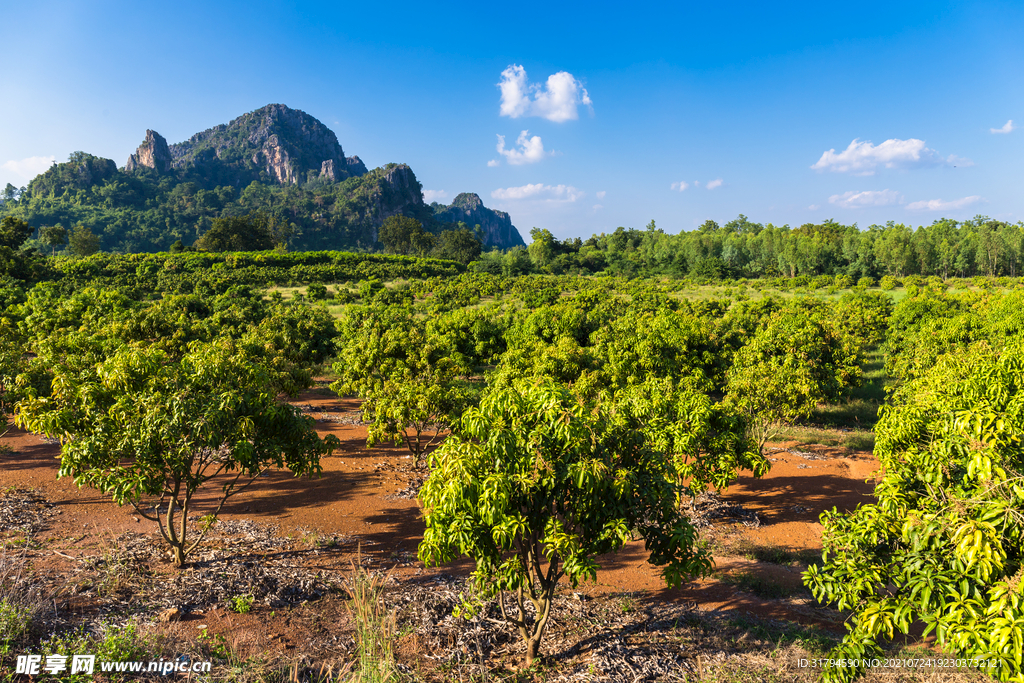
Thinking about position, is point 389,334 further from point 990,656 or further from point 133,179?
point 133,179

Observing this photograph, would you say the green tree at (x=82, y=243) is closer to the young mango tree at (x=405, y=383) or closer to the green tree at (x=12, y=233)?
the green tree at (x=12, y=233)

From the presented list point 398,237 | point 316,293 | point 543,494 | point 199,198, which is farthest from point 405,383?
point 199,198

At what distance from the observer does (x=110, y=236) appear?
4003 inches

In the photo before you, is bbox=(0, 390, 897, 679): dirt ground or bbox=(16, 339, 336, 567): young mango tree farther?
bbox=(0, 390, 897, 679): dirt ground

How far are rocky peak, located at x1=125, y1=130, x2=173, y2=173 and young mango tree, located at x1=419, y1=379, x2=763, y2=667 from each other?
206 meters

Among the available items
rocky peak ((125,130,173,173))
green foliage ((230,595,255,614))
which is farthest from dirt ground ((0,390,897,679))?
rocky peak ((125,130,173,173))

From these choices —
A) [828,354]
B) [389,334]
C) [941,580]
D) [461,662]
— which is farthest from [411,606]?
[828,354]

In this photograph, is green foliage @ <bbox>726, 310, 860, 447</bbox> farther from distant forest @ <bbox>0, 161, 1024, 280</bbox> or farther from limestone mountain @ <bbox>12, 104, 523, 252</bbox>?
limestone mountain @ <bbox>12, 104, 523, 252</bbox>

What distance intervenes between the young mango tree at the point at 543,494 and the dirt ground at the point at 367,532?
3.42 metres

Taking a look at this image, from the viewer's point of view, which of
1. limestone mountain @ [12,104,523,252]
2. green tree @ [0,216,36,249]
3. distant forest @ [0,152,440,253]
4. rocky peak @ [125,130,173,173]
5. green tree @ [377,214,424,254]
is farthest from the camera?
rocky peak @ [125,130,173,173]

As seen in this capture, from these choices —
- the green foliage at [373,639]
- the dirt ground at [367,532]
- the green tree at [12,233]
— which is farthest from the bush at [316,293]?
the green foliage at [373,639]

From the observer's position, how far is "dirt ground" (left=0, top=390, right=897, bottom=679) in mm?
9281

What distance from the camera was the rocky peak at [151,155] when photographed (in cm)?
16662

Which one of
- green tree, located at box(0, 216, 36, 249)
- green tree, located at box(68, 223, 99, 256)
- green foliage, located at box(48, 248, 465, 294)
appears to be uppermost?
green tree, located at box(68, 223, 99, 256)
